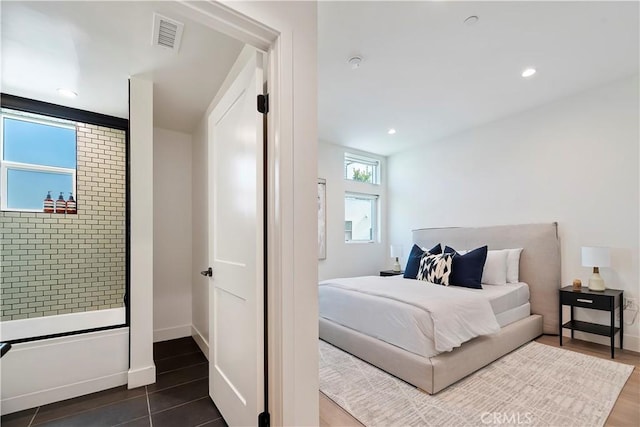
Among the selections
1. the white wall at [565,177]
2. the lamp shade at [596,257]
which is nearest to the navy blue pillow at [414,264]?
the white wall at [565,177]

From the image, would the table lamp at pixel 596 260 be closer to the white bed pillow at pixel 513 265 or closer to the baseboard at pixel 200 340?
the white bed pillow at pixel 513 265

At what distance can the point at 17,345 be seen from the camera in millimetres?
2061

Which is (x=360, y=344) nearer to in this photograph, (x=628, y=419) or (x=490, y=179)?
(x=628, y=419)

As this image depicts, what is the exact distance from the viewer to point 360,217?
5414mm

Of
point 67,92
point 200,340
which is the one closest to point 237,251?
point 200,340


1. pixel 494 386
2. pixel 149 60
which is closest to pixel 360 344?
pixel 494 386

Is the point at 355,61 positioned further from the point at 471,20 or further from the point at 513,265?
the point at 513,265

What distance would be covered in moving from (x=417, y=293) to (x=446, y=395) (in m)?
0.86

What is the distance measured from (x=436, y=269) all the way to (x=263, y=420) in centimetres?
265

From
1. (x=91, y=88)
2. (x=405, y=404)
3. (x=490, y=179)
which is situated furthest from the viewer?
(x=490, y=179)

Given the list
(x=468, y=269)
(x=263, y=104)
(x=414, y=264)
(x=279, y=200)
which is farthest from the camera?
(x=414, y=264)

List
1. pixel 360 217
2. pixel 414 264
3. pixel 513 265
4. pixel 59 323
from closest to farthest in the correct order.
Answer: pixel 59 323 → pixel 513 265 → pixel 414 264 → pixel 360 217

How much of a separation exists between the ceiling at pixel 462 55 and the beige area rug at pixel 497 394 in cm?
273

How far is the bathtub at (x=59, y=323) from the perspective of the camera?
2.22m
